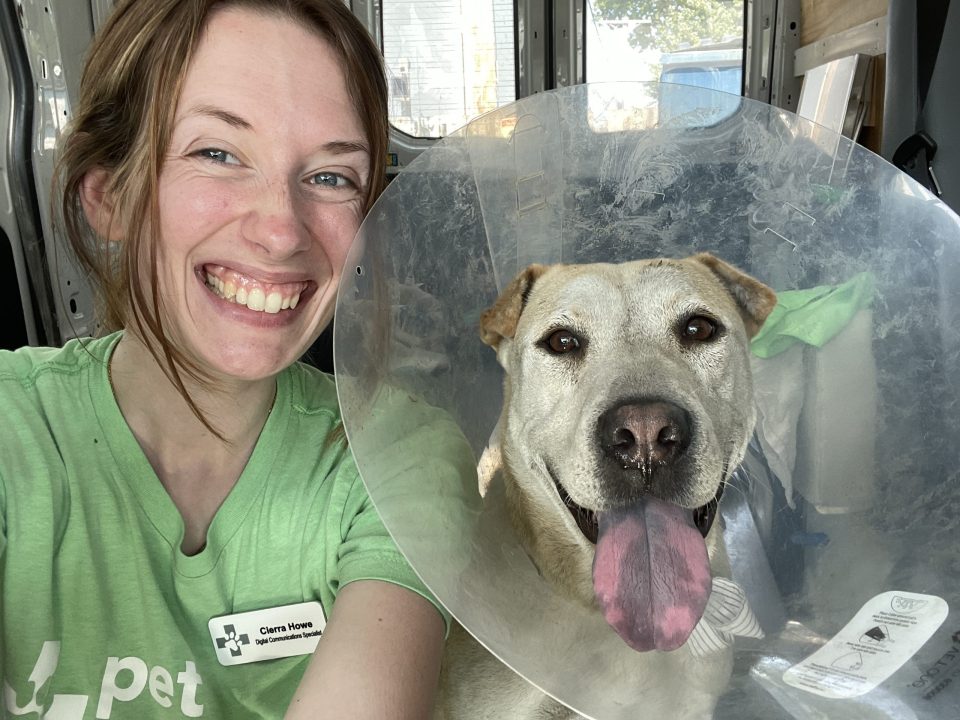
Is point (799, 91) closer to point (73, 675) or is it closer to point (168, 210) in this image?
point (168, 210)

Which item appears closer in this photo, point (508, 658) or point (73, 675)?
point (508, 658)

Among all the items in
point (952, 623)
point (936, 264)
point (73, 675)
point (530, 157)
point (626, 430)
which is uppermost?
point (530, 157)

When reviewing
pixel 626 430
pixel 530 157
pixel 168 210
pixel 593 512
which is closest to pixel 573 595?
pixel 593 512

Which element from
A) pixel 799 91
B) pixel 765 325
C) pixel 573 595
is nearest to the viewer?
pixel 573 595

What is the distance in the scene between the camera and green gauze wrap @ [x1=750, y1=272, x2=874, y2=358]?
104 centimetres

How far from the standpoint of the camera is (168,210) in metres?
1.07

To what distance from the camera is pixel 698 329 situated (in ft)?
3.40

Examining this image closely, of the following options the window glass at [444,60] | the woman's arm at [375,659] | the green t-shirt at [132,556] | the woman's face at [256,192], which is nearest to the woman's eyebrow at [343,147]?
the woman's face at [256,192]

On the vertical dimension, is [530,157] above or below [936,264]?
above

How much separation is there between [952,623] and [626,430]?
42 centimetres

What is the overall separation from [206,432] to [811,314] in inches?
33.7

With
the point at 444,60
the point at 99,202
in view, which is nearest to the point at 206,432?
the point at 99,202

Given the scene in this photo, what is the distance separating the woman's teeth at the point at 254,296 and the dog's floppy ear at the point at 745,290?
53cm

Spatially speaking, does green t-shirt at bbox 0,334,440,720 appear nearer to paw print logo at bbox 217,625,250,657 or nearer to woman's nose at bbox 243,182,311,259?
paw print logo at bbox 217,625,250,657
